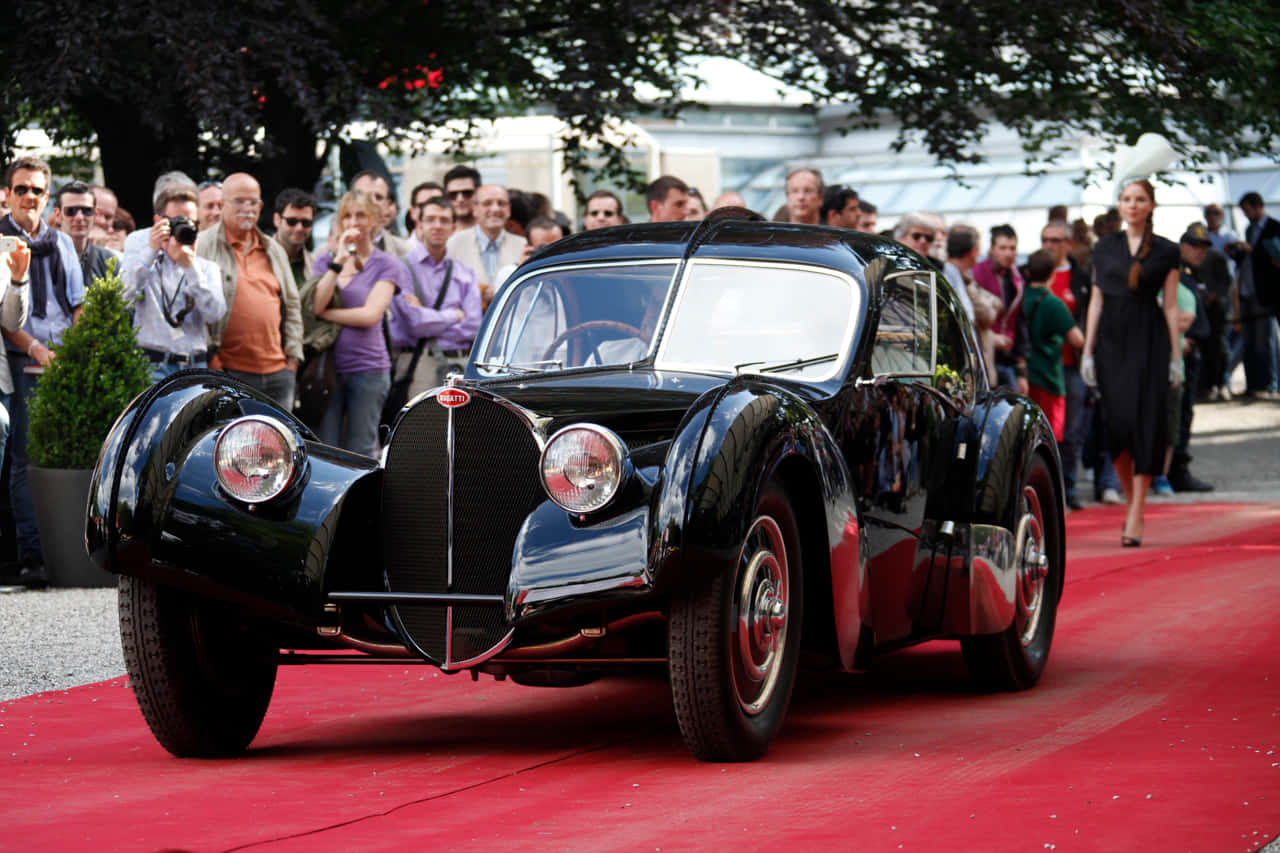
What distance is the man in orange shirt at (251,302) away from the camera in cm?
1080

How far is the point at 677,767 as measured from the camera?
5.64 meters

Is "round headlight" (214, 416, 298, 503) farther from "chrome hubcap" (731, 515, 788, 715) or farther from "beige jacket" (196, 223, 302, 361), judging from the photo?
"beige jacket" (196, 223, 302, 361)

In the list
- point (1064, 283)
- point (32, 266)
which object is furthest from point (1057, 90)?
point (32, 266)

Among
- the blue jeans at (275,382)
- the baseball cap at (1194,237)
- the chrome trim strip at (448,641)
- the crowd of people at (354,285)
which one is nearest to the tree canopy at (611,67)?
the baseball cap at (1194,237)

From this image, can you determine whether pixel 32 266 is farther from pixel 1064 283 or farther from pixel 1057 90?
pixel 1057 90

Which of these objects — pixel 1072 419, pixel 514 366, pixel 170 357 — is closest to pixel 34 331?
pixel 170 357

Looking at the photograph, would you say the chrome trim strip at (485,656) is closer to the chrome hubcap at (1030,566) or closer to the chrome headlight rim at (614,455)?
the chrome headlight rim at (614,455)

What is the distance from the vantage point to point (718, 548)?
5.33 meters

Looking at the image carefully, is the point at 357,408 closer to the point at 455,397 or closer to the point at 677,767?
the point at 455,397

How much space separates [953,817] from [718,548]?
3.15 feet

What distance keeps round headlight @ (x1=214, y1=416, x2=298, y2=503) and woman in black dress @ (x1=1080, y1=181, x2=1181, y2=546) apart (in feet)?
24.0

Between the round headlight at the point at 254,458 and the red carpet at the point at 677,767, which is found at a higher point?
the round headlight at the point at 254,458

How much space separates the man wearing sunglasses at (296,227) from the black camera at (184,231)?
1.32m

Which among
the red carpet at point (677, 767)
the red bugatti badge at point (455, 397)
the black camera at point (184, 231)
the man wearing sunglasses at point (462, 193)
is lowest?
the red carpet at point (677, 767)
